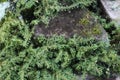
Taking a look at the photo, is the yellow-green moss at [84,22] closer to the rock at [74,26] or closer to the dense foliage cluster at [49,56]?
the rock at [74,26]

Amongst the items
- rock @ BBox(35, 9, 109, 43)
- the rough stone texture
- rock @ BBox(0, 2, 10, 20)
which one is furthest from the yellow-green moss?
rock @ BBox(0, 2, 10, 20)

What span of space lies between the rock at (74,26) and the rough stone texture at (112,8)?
0.58 meters

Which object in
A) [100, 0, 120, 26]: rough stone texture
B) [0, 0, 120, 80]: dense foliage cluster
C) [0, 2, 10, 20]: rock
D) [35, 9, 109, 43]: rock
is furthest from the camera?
[100, 0, 120, 26]: rough stone texture

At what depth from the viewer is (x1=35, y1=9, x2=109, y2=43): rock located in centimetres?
438

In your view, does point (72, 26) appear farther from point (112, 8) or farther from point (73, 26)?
point (112, 8)

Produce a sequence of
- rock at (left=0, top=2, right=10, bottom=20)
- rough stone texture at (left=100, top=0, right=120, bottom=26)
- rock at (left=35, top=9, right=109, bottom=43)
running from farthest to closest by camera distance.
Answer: rough stone texture at (left=100, top=0, right=120, bottom=26), rock at (left=0, top=2, right=10, bottom=20), rock at (left=35, top=9, right=109, bottom=43)

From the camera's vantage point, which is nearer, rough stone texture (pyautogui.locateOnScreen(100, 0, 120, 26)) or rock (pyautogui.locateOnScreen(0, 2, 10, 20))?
rock (pyautogui.locateOnScreen(0, 2, 10, 20))

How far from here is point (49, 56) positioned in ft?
14.0

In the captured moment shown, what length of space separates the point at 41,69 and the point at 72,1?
1.21 metres

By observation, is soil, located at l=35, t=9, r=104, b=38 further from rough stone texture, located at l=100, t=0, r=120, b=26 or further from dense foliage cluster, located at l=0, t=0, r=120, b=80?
rough stone texture, located at l=100, t=0, r=120, b=26

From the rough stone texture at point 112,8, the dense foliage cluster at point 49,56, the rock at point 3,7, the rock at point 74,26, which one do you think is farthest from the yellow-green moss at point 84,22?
the rock at point 3,7

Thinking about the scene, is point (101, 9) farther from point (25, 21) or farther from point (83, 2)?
point (25, 21)

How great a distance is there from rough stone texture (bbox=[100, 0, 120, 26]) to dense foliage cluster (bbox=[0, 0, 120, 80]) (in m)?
0.79

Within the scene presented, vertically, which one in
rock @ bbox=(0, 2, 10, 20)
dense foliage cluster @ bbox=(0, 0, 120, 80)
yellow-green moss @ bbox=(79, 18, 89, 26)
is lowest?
dense foliage cluster @ bbox=(0, 0, 120, 80)
